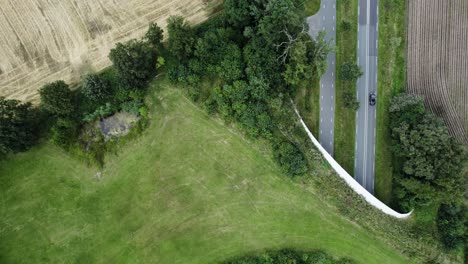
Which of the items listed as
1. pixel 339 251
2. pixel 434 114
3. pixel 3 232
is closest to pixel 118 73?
pixel 3 232

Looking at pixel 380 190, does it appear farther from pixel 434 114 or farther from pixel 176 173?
pixel 176 173

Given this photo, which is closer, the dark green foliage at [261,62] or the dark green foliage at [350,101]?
the dark green foliage at [261,62]

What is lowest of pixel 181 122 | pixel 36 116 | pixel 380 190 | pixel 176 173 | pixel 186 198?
pixel 380 190

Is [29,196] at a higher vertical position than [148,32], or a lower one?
lower

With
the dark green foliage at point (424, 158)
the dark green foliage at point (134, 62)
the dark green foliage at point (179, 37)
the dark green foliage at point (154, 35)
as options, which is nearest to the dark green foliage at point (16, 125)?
the dark green foliage at point (134, 62)

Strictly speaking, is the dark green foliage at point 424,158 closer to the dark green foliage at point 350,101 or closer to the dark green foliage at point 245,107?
the dark green foliage at point 350,101
